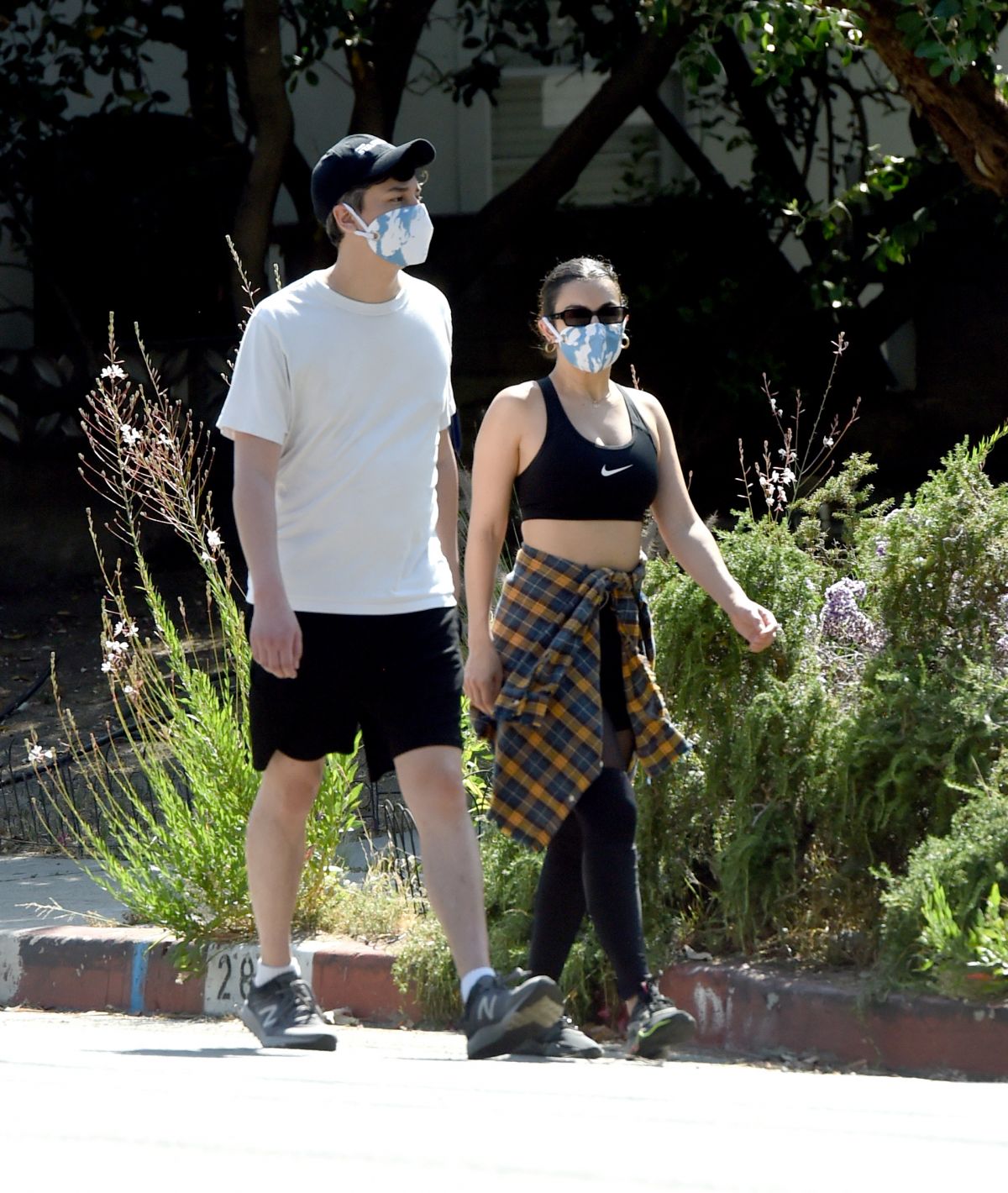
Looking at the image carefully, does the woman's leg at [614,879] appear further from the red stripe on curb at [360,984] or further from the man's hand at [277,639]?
the red stripe on curb at [360,984]

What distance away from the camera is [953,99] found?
278 inches

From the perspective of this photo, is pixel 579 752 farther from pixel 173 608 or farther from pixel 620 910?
pixel 173 608

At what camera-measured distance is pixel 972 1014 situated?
3900 millimetres

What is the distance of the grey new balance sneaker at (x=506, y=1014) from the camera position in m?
3.62

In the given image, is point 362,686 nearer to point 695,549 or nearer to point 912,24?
point 695,549

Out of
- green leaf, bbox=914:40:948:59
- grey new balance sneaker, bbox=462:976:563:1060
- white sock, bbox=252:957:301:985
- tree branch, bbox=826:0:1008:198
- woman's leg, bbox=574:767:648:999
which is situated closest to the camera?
grey new balance sneaker, bbox=462:976:563:1060

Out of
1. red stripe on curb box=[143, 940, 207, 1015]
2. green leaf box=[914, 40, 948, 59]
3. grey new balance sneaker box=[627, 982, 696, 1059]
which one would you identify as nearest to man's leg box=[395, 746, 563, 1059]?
grey new balance sneaker box=[627, 982, 696, 1059]

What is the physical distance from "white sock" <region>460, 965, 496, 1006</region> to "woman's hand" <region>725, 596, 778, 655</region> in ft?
3.10

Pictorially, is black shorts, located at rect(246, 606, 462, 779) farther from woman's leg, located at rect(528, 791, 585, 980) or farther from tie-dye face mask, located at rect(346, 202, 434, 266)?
tie-dye face mask, located at rect(346, 202, 434, 266)

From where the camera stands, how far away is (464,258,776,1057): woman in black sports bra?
3.95m

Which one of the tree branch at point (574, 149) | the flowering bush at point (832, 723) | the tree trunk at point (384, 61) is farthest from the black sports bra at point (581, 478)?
the tree trunk at point (384, 61)

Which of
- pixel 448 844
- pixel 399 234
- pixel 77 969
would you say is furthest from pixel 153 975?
pixel 399 234

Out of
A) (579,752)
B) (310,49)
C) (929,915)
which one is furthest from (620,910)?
(310,49)

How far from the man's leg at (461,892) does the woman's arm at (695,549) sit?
723 mm
